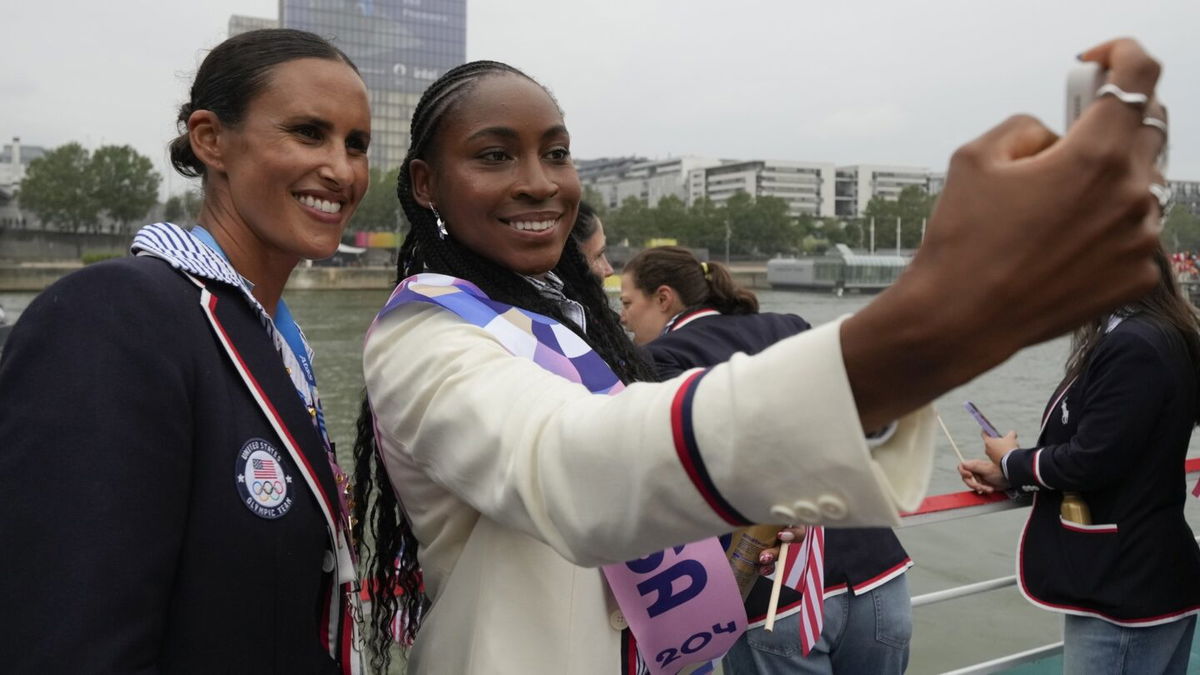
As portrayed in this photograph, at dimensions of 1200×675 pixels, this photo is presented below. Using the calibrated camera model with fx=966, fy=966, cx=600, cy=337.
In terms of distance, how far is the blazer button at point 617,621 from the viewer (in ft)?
4.50

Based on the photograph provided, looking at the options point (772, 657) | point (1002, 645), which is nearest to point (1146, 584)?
point (772, 657)

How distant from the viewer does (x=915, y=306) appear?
2.39ft

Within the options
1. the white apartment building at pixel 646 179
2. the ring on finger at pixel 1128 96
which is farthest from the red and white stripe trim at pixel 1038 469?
the white apartment building at pixel 646 179

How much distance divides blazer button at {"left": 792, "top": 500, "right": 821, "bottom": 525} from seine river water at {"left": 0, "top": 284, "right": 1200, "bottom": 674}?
0.04 metres

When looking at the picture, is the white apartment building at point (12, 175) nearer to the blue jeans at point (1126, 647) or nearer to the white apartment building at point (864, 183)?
the blue jeans at point (1126, 647)

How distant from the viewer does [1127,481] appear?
253 cm

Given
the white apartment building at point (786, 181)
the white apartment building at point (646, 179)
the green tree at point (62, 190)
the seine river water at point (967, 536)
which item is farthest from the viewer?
the white apartment building at point (646, 179)

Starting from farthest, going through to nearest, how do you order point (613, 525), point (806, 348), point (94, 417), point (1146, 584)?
point (1146, 584)
point (94, 417)
point (613, 525)
point (806, 348)

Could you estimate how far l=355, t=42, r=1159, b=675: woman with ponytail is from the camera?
72 cm

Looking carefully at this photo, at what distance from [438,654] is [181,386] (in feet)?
1.73

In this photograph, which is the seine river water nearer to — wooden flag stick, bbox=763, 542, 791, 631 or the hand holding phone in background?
wooden flag stick, bbox=763, 542, 791, 631

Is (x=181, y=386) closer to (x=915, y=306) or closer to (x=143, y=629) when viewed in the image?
(x=143, y=629)

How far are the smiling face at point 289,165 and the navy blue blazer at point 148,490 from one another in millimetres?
207

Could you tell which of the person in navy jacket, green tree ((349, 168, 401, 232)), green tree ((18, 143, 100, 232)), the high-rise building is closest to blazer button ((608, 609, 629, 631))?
the person in navy jacket
